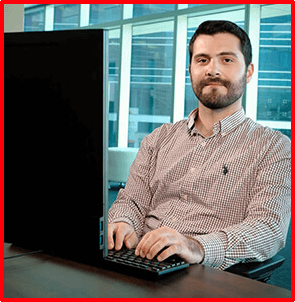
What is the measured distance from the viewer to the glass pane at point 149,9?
7539 mm

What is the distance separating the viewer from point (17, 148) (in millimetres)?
894

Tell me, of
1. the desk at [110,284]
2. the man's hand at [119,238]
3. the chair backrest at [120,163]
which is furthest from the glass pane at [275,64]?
the desk at [110,284]

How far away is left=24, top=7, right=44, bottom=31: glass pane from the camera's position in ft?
32.9

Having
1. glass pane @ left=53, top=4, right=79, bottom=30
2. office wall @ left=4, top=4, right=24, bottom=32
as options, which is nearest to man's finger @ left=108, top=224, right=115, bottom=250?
office wall @ left=4, top=4, right=24, bottom=32

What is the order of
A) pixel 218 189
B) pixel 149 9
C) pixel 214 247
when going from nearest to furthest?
pixel 214 247 < pixel 218 189 < pixel 149 9

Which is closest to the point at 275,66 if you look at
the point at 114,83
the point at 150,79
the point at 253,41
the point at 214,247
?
the point at 253,41

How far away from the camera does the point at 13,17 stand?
2623 mm

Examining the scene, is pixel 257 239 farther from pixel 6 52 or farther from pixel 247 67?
pixel 6 52

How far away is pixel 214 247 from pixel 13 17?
2026 millimetres

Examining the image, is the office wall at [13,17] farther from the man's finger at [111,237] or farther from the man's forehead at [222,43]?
the man's finger at [111,237]

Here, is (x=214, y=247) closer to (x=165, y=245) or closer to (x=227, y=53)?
(x=165, y=245)

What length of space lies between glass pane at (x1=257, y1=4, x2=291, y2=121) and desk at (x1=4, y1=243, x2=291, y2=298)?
5875 millimetres

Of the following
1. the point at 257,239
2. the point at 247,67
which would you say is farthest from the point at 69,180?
the point at 247,67

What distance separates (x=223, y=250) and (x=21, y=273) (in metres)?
0.68
